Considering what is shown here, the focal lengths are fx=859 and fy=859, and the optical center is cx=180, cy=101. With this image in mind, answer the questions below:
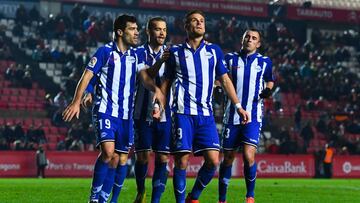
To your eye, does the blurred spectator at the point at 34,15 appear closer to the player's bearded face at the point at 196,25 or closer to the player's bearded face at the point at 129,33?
Result: the player's bearded face at the point at 129,33

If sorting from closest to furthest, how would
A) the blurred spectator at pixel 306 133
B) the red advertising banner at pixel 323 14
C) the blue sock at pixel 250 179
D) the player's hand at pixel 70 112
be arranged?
1. the player's hand at pixel 70 112
2. the blue sock at pixel 250 179
3. the blurred spectator at pixel 306 133
4. the red advertising banner at pixel 323 14

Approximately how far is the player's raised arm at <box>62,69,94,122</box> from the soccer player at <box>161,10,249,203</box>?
102 cm

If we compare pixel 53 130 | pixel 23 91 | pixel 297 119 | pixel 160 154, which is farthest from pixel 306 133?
pixel 160 154

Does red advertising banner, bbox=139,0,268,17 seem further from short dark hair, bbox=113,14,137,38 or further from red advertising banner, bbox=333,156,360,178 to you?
short dark hair, bbox=113,14,137,38

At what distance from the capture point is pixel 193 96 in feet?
34.3

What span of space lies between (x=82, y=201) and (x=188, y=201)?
9.74 ft

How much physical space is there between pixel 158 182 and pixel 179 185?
2.81 feet

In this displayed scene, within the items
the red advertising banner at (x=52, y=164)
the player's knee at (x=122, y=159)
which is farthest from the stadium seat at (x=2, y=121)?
the player's knee at (x=122, y=159)

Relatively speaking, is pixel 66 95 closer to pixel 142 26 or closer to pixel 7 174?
pixel 7 174

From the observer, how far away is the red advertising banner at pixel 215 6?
41828 mm

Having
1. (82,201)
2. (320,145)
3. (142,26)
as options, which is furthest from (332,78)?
(82,201)

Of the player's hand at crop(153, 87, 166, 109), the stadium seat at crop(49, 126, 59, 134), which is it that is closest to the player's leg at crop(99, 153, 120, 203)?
the player's hand at crop(153, 87, 166, 109)

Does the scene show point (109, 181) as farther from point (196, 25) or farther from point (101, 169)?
point (196, 25)

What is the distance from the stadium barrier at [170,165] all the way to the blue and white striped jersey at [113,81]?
1803 cm
